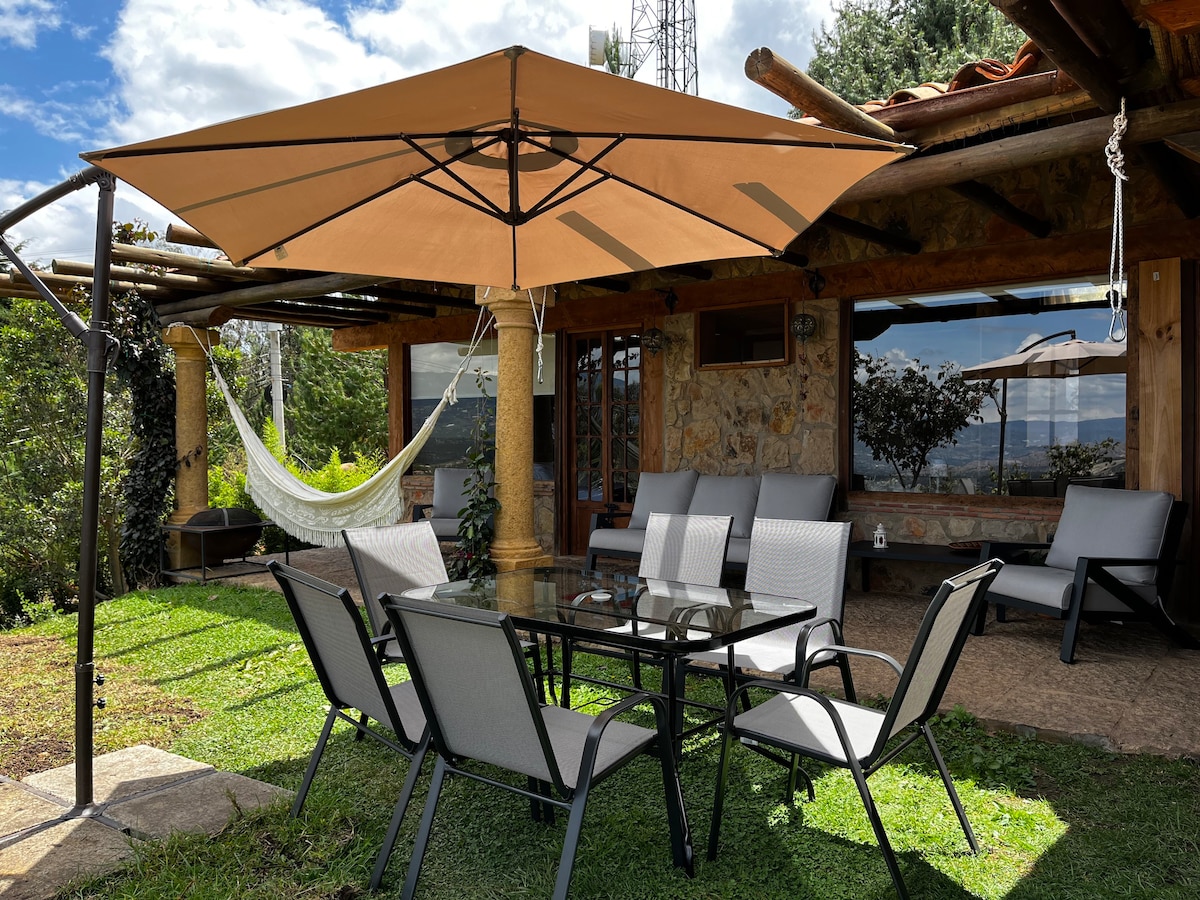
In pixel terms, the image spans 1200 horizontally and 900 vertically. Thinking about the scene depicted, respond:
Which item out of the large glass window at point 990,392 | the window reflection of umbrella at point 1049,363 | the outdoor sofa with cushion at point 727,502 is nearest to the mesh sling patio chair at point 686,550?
the outdoor sofa with cushion at point 727,502

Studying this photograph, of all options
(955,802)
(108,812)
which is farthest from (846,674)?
(108,812)

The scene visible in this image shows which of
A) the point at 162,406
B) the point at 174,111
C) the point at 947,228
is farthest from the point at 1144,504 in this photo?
the point at 174,111

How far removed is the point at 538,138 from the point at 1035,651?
11.2 ft

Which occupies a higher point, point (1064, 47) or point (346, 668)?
point (1064, 47)

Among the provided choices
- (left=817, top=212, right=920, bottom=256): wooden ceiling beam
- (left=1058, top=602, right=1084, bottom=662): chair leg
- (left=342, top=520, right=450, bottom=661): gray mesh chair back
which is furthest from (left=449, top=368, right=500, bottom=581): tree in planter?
(left=1058, top=602, right=1084, bottom=662): chair leg

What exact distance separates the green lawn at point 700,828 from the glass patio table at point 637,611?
15.1 inches

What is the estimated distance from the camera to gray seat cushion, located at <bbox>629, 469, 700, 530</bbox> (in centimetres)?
625

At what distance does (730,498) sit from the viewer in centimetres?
602

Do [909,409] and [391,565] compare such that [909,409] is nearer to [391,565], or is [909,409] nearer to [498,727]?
[391,565]

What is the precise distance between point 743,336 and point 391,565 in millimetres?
3900

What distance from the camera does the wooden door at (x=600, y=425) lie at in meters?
7.21

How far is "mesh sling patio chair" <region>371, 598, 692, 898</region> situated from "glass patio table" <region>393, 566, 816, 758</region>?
9.8 inches

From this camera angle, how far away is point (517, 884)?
7.06 ft

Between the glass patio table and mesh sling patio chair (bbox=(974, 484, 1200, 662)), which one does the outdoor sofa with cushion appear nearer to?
mesh sling patio chair (bbox=(974, 484, 1200, 662))
